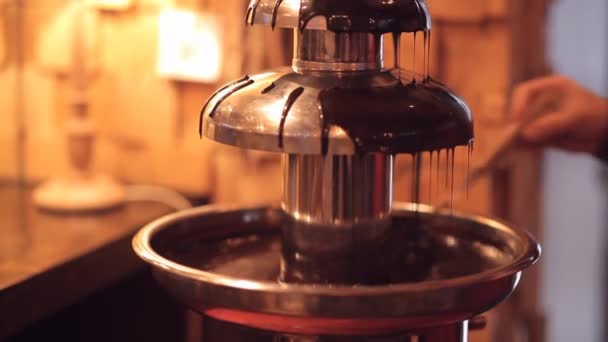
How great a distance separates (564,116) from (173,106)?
26.6 inches

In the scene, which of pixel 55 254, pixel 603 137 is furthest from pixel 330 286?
pixel 603 137

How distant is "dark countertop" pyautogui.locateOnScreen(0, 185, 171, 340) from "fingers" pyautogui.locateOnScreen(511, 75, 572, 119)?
600 millimetres

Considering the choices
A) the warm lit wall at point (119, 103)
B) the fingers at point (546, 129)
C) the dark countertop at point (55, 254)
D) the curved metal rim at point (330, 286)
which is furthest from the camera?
the warm lit wall at point (119, 103)

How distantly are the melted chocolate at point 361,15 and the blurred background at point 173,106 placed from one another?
72 centimetres

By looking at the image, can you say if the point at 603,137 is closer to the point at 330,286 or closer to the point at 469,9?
the point at 469,9

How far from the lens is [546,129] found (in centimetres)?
139

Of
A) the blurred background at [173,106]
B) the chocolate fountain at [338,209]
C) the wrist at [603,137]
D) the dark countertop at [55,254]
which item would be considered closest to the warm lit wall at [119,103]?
the blurred background at [173,106]

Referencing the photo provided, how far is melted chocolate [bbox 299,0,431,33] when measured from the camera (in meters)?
0.78

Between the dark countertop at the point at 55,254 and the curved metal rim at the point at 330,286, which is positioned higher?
the curved metal rim at the point at 330,286

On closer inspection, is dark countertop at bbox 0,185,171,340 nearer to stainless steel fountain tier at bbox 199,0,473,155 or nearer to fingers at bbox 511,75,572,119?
stainless steel fountain tier at bbox 199,0,473,155

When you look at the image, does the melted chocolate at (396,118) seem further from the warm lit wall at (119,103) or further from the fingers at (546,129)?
the warm lit wall at (119,103)

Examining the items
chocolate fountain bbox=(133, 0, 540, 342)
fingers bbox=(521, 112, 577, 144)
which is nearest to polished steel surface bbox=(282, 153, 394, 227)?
chocolate fountain bbox=(133, 0, 540, 342)

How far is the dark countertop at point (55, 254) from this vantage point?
1.14 meters

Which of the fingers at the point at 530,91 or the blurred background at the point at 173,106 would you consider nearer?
the fingers at the point at 530,91
